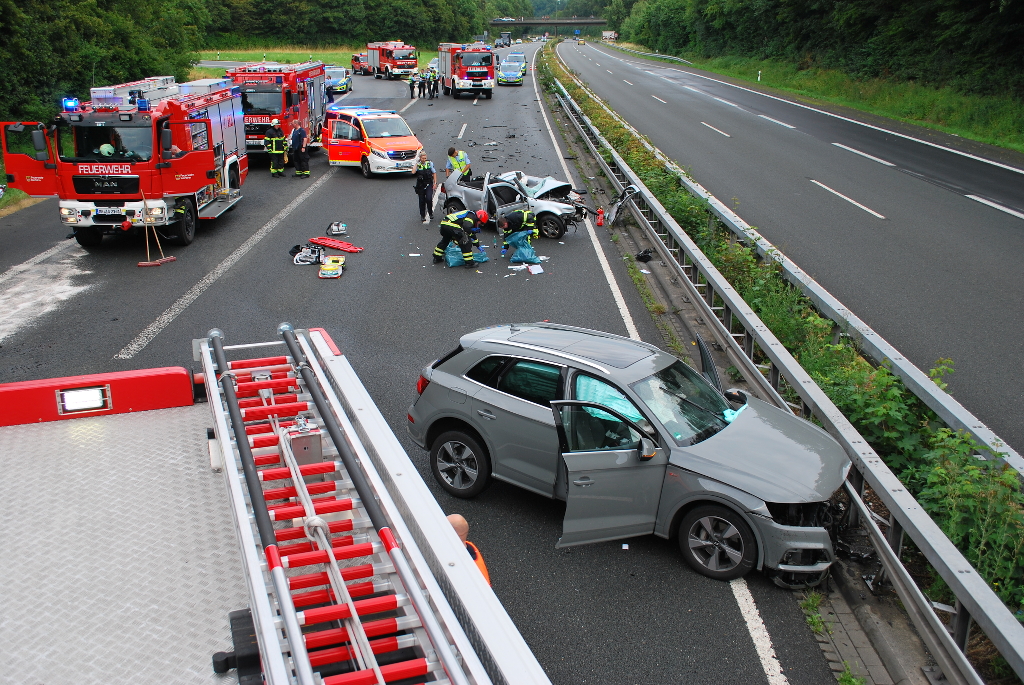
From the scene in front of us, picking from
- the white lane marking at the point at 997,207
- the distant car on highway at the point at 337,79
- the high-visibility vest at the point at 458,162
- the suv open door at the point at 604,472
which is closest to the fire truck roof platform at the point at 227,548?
the suv open door at the point at 604,472

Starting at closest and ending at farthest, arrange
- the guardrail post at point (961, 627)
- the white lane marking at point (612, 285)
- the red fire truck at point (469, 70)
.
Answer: the guardrail post at point (961, 627) → the white lane marking at point (612, 285) → the red fire truck at point (469, 70)

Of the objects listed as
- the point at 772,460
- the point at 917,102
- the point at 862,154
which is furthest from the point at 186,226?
the point at 917,102

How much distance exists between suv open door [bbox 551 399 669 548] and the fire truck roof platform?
2104mm

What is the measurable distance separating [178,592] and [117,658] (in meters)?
0.36

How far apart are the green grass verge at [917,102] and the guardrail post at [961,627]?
2694 centimetres

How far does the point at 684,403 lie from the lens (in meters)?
7.02

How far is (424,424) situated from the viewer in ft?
25.6

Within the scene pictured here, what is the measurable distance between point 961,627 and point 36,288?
47.2 feet

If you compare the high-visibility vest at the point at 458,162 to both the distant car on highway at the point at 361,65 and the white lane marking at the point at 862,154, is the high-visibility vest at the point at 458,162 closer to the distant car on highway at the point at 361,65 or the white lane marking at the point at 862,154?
the white lane marking at the point at 862,154

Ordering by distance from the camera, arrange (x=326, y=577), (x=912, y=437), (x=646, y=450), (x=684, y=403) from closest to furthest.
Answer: (x=326, y=577) < (x=646, y=450) < (x=684, y=403) < (x=912, y=437)

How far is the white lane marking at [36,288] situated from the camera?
12523 mm

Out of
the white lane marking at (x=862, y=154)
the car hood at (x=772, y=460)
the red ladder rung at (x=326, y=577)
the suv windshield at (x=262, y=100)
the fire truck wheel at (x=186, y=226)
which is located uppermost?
the red ladder rung at (x=326, y=577)

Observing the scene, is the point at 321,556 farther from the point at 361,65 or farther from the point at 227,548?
the point at 361,65

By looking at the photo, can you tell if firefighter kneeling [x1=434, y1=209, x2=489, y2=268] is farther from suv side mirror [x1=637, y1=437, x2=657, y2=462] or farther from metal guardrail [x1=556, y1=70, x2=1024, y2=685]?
suv side mirror [x1=637, y1=437, x2=657, y2=462]
